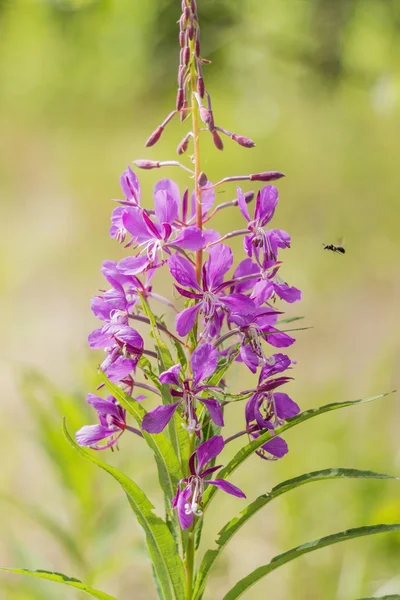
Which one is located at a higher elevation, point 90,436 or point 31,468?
point 31,468

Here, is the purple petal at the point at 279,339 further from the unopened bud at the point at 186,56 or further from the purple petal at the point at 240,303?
the unopened bud at the point at 186,56

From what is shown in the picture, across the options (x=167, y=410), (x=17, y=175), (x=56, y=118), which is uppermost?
(x=56, y=118)

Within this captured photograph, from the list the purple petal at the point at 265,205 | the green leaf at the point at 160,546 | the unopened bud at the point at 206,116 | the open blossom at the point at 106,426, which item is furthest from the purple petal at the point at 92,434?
the unopened bud at the point at 206,116

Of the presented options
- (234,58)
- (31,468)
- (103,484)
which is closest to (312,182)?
(234,58)

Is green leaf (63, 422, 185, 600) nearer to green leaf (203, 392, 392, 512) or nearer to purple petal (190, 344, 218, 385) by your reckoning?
green leaf (203, 392, 392, 512)

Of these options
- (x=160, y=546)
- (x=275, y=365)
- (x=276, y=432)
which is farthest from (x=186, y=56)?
(x=160, y=546)

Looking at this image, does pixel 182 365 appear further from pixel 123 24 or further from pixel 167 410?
pixel 123 24

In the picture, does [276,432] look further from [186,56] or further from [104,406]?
[186,56]
